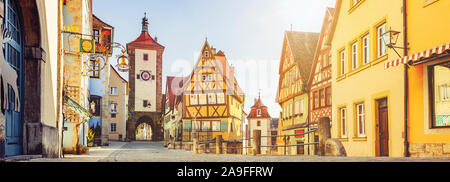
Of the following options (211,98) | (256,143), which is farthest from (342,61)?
(211,98)

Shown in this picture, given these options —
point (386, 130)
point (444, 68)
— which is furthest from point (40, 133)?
point (386, 130)

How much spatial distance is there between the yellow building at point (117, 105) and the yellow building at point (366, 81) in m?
31.8

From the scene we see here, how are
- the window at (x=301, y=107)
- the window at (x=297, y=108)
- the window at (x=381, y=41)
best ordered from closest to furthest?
the window at (x=381, y=41)
the window at (x=301, y=107)
the window at (x=297, y=108)

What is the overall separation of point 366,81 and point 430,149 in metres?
4.35

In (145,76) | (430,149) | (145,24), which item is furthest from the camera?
(145,24)

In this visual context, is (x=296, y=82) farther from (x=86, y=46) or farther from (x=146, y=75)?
(x=146, y=75)

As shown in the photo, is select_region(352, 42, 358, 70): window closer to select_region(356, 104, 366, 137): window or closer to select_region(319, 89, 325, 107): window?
select_region(356, 104, 366, 137): window

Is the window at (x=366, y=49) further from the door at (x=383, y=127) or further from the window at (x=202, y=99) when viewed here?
the window at (x=202, y=99)

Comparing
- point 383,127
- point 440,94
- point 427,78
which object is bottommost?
point 383,127

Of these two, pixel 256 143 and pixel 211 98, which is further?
pixel 211 98

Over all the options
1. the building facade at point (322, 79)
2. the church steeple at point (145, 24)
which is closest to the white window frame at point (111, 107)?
the church steeple at point (145, 24)

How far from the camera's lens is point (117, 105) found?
1865 inches

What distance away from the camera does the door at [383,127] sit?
13344 millimetres

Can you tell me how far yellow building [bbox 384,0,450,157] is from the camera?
33.2 feet
